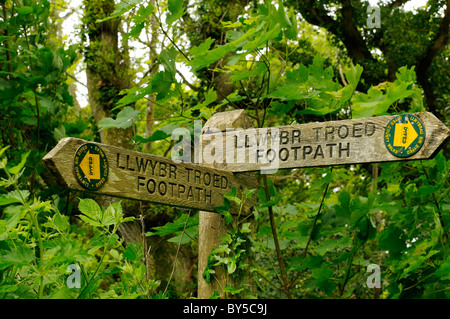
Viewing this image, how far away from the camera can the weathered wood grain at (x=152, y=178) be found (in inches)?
54.6

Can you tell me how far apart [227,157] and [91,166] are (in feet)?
2.28

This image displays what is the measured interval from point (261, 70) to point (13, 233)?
1206mm

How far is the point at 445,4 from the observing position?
7031 mm

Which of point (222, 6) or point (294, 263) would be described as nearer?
point (294, 263)

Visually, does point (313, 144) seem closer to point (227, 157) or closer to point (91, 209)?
point (227, 157)

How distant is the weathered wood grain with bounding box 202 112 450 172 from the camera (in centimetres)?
170

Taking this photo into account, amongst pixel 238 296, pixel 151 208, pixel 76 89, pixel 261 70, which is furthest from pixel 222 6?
pixel 76 89

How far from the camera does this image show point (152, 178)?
5.58 feet

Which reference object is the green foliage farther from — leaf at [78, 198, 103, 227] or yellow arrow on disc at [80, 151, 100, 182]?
yellow arrow on disc at [80, 151, 100, 182]

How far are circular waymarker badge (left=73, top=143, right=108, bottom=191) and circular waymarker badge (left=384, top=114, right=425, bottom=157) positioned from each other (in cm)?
92

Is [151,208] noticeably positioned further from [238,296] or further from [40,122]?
[238,296]

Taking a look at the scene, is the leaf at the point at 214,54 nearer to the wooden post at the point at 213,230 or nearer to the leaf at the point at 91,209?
the wooden post at the point at 213,230

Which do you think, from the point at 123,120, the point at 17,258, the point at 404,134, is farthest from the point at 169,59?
the point at 17,258
